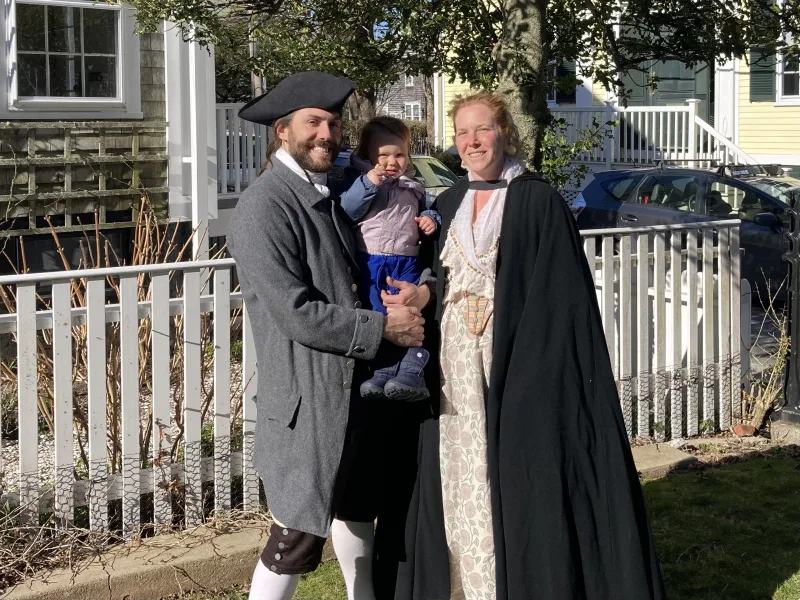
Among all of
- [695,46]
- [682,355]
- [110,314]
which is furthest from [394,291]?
[695,46]

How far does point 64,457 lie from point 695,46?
4.74m

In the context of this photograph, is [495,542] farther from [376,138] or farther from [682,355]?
[682,355]

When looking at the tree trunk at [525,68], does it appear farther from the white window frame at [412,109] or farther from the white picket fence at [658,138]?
the white window frame at [412,109]

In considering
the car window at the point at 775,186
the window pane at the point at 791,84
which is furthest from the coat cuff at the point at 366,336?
the window pane at the point at 791,84

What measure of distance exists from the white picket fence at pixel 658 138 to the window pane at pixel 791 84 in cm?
145

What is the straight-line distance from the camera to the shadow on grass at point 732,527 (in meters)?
4.60

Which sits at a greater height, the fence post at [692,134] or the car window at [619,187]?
the fence post at [692,134]

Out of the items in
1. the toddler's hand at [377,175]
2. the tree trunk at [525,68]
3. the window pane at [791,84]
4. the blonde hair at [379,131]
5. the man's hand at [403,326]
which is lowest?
the man's hand at [403,326]

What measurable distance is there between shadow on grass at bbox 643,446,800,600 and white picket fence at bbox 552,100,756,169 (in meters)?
12.0

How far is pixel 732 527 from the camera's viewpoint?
17.2 feet

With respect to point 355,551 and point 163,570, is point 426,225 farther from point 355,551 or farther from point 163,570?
point 163,570

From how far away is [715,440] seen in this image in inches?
261

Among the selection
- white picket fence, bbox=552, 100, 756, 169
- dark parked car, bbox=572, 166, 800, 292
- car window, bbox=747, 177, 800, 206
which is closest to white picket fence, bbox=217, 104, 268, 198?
dark parked car, bbox=572, 166, 800, 292

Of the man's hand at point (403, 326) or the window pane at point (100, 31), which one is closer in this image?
the man's hand at point (403, 326)
